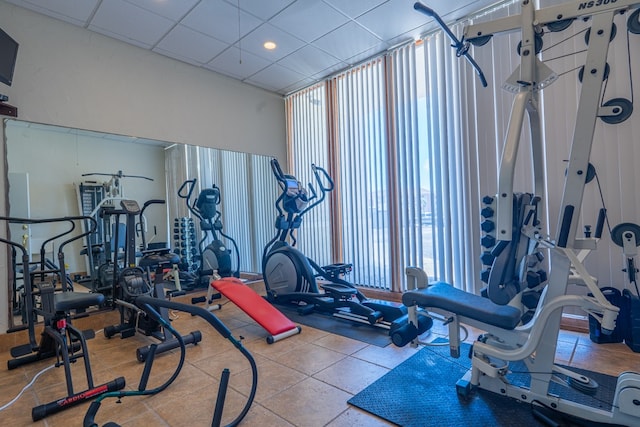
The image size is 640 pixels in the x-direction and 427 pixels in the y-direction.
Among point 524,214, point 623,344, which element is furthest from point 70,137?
point 623,344

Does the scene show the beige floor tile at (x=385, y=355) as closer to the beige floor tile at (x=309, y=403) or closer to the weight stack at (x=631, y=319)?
the beige floor tile at (x=309, y=403)

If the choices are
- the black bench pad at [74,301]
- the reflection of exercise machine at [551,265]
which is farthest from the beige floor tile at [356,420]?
the black bench pad at [74,301]

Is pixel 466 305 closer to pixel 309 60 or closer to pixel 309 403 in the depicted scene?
pixel 309 403

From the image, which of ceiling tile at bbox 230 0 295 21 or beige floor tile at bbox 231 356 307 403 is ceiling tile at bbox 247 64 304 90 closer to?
ceiling tile at bbox 230 0 295 21

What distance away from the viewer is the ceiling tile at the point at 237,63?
4.15 m

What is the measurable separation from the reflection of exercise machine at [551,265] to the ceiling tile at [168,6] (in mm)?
2483

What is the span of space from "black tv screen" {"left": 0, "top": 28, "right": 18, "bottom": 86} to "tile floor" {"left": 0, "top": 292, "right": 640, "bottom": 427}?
7.68 ft

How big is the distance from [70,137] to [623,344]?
5.53 meters

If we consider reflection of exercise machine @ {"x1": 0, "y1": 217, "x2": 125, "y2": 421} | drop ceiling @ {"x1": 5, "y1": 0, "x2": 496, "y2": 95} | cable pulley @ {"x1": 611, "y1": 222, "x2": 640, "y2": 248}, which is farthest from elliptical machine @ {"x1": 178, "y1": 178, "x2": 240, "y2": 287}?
cable pulley @ {"x1": 611, "y1": 222, "x2": 640, "y2": 248}

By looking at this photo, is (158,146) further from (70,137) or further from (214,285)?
(214,285)

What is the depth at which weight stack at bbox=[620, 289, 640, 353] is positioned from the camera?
8.09 feet

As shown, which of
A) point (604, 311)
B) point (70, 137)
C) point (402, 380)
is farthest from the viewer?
point (70, 137)

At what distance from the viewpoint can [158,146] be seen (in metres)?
4.04

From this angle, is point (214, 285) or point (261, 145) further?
point (261, 145)
